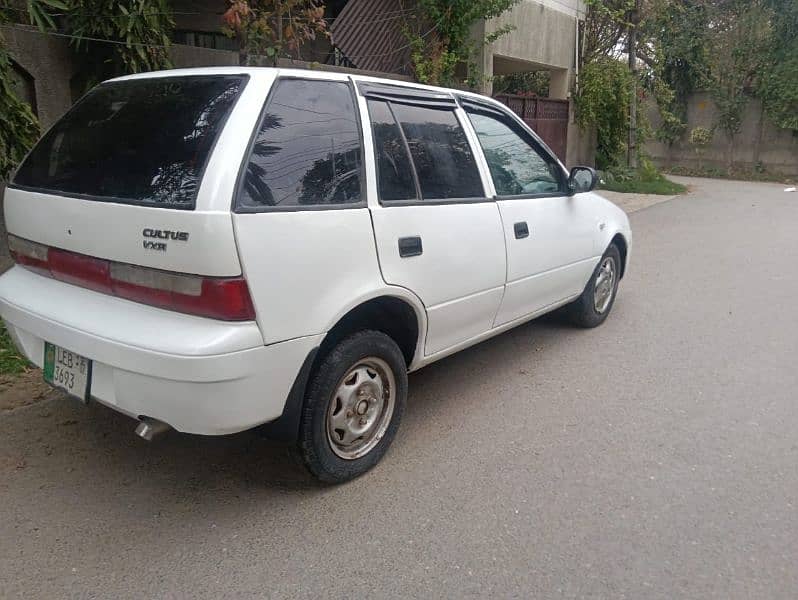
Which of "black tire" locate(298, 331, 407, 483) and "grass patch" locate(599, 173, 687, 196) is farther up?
"grass patch" locate(599, 173, 687, 196)

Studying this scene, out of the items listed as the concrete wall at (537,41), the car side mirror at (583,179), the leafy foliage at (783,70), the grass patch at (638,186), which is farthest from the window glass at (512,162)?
the leafy foliage at (783,70)

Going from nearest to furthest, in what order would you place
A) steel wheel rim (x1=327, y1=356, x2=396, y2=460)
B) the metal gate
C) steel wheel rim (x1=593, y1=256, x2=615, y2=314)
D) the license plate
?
the license plate, steel wheel rim (x1=327, y1=356, x2=396, y2=460), steel wheel rim (x1=593, y1=256, x2=615, y2=314), the metal gate

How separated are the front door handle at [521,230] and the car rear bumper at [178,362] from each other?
5.68ft

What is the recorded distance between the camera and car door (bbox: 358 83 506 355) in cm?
320

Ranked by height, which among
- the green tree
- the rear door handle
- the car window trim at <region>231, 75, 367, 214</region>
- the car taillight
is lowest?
the car taillight

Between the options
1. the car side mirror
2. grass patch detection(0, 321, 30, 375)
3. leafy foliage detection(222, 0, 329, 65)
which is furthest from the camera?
leafy foliage detection(222, 0, 329, 65)

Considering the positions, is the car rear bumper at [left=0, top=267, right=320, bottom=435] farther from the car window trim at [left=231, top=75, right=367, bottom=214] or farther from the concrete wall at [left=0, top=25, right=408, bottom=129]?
the concrete wall at [left=0, top=25, right=408, bottom=129]

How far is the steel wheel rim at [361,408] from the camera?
10.1ft

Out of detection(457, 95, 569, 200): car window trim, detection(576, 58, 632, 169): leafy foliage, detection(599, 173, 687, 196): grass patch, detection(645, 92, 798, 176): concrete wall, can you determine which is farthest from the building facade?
detection(645, 92, 798, 176): concrete wall

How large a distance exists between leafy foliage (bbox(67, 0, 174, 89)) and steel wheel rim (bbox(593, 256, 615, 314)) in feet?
13.7

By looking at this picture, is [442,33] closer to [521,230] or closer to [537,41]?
[537,41]

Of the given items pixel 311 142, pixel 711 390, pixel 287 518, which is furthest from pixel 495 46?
pixel 287 518

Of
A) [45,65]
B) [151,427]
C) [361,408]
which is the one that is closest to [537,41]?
[45,65]

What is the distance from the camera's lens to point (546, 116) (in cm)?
1341
